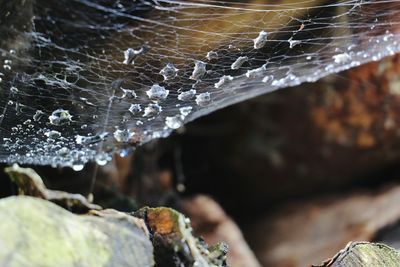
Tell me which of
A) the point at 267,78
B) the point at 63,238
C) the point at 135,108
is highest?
the point at 267,78

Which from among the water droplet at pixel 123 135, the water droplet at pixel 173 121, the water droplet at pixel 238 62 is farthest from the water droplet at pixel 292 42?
the water droplet at pixel 123 135

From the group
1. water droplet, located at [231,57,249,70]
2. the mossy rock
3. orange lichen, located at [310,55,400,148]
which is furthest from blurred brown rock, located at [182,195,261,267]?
the mossy rock

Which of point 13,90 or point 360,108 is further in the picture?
point 360,108

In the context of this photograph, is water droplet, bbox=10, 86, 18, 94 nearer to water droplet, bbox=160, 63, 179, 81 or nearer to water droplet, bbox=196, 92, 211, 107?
water droplet, bbox=160, 63, 179, 81

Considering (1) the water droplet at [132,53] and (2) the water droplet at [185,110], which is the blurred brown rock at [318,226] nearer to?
(2) the water droplet at [185,110]

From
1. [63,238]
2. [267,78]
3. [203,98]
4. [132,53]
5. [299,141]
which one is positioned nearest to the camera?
[63,238]

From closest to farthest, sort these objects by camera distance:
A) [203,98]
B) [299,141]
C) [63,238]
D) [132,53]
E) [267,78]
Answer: [63,238], [132,53], [203,98], [267,78], [299,141]

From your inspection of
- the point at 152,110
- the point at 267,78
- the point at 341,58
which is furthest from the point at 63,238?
the point at 341,58

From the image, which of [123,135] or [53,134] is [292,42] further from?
[53,134]
